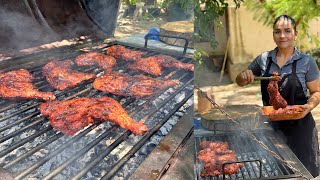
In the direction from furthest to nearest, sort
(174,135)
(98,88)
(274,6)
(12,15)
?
(12,15) → (274,6) → (98,88) → (174,135)

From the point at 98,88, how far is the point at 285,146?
1479 mm

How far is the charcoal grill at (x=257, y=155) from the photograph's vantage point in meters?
2.28

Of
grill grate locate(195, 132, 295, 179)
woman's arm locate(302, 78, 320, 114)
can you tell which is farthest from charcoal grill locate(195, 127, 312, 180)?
woman's arm locate(302, 78, 320, 114)

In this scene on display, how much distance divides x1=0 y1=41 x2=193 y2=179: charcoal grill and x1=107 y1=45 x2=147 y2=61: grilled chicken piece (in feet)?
1.18

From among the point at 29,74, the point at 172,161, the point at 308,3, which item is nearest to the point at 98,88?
the point at 29,74

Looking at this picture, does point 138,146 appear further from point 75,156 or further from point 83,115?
point 83,115

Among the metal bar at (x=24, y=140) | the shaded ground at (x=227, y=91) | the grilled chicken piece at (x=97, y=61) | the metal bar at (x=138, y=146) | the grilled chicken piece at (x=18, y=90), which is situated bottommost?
the shaded ground at (x=227, y=91)

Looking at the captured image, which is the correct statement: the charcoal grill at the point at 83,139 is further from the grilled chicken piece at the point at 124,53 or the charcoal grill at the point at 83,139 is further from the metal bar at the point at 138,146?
the grilled chicken piece at the point at 124,53

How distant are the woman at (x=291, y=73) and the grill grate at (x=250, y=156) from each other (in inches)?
10.5

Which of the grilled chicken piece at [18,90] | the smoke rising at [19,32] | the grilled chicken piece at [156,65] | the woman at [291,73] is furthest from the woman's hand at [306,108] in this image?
the smoke rising at [19,32]

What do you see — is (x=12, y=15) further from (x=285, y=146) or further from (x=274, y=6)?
(x=285, y=146)

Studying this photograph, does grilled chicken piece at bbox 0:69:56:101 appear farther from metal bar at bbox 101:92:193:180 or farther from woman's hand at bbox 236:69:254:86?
woman's hand at bbox 236:69:254:86

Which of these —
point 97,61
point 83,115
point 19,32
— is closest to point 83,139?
point 83,115

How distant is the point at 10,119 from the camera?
7.72 feet
